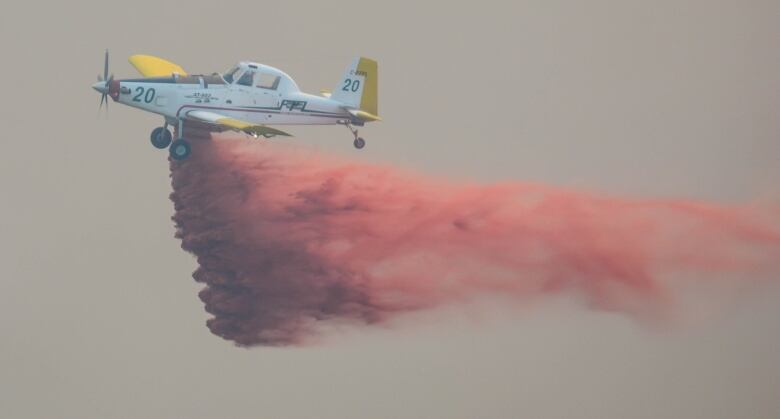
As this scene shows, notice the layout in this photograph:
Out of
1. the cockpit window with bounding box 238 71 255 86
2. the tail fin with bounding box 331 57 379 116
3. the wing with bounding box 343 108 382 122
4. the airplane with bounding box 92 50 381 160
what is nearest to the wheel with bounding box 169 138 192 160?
the airplane with bounding box 92 50 381 160

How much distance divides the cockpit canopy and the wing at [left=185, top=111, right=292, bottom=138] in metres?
1.15

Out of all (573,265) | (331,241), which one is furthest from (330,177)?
(573,265)

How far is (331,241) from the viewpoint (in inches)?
3334

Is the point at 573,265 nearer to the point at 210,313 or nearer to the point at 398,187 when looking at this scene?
the point at 398,187

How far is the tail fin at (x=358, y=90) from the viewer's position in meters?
83.9

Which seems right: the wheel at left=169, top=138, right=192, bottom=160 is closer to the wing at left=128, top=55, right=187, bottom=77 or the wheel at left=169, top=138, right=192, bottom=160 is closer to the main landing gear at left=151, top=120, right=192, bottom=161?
the main landing gear at left=151, top=120, right=192, bottom=161

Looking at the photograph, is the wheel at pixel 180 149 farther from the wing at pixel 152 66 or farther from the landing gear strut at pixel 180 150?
the wing at pixel 152 66

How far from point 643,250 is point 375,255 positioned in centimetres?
881

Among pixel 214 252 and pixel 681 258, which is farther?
pixel 681 258

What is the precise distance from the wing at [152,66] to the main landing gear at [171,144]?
16.1 ft

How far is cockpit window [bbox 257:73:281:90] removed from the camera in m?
83.1

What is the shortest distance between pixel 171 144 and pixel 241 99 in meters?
2.43

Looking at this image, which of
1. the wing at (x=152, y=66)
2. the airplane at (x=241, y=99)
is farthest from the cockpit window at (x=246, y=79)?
the wing at (x=152, y=66)

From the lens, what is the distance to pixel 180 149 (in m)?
82.0
